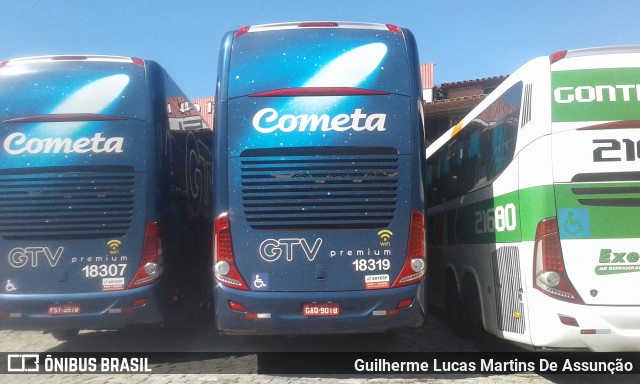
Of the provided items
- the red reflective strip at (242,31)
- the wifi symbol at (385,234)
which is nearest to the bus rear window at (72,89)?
the red reflective strip at (242,31)

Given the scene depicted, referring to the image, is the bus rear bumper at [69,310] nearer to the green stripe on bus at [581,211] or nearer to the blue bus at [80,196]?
the blue bus at [80,196]

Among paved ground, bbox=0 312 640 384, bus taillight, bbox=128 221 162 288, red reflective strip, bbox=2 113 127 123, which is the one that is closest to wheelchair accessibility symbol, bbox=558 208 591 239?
paved ground, bbox=0 312 640 384

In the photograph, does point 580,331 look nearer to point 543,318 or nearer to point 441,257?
point 543,318

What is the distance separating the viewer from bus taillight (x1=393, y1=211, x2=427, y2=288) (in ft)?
20.4

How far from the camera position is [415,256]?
246 inches

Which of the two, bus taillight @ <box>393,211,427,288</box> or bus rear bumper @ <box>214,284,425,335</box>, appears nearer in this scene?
bus rear bumper @ <box>214,284,425,335</box>

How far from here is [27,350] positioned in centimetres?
812

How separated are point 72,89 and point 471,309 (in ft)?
18.9

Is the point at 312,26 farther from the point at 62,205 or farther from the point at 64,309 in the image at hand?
the point at 64,309

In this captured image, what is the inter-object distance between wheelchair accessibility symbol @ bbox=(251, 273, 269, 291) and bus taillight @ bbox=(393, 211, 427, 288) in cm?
139

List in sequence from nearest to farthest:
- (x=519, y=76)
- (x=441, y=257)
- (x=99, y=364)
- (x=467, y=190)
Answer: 1. (x=519, y=76)
2. (x=99, y=364)
3. (x=467, y=190)
4. (x=441, y=257)

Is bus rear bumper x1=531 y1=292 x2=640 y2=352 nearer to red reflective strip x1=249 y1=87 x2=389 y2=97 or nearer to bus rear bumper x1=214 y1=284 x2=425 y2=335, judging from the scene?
bus rear bumper x1=214 y1=284 x2=425 y2=335

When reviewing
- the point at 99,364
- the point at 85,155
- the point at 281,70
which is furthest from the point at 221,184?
the point at 99,364

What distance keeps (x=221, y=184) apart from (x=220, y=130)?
605 millimetres
